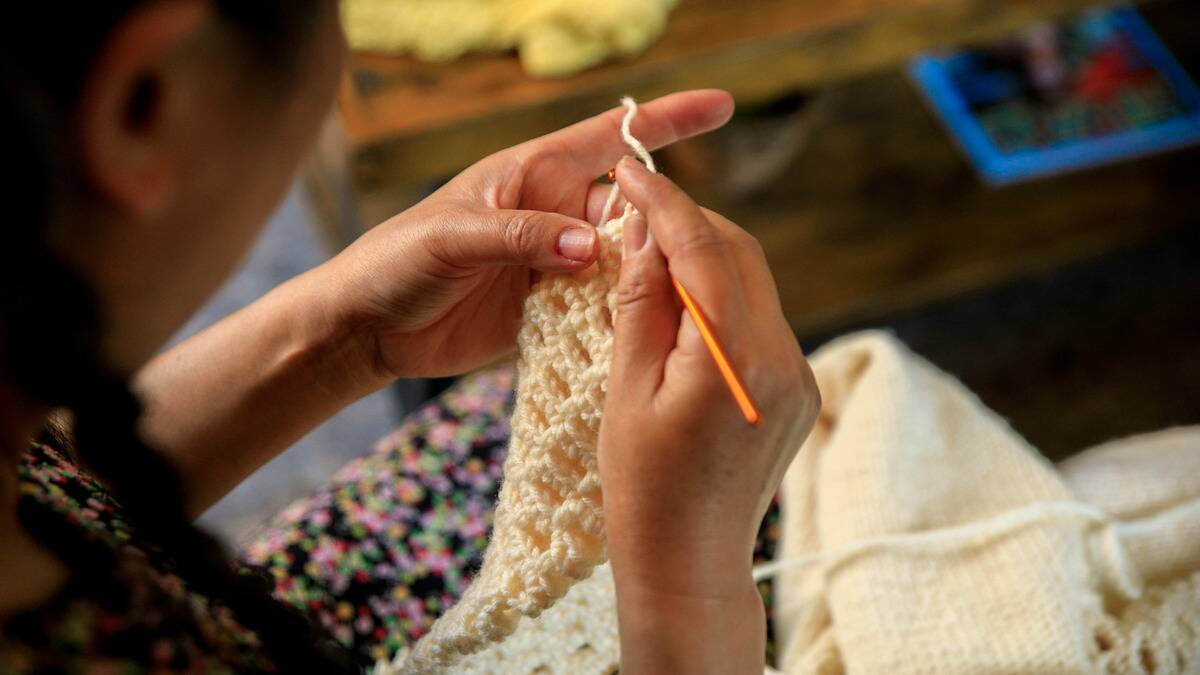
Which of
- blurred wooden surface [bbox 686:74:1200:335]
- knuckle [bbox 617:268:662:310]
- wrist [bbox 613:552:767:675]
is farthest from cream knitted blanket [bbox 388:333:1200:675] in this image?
Result: blurred wooden surface [bbox 686:74:1200:335]

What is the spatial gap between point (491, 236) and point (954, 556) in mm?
392

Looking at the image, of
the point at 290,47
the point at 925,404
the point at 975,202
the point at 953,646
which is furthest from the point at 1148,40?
the point at 290,47

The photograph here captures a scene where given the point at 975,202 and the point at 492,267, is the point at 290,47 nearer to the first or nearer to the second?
the point at 492,267

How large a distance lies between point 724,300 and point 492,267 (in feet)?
0.65

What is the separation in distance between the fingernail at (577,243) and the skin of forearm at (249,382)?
7.3 inches

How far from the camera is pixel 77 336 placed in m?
0.41

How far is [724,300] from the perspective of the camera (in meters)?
0.48

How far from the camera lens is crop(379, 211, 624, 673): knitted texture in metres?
0.56

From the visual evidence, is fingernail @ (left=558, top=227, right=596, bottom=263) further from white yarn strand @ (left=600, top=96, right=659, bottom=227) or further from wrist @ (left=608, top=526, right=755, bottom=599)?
wrist @ (left=608, top=526, right=755, bottom=599)

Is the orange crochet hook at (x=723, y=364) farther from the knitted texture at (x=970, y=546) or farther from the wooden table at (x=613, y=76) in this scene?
the wooden table at (x=613, y=76)

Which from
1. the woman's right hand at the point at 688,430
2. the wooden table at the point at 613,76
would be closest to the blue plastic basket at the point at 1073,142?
the wooden table at the point at 613,76

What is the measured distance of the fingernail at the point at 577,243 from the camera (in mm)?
551

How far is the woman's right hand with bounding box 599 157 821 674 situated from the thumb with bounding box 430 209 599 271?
0.04m

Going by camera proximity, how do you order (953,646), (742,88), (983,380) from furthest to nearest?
1. (983,380)
2. (742,88)
3. (953,646)
